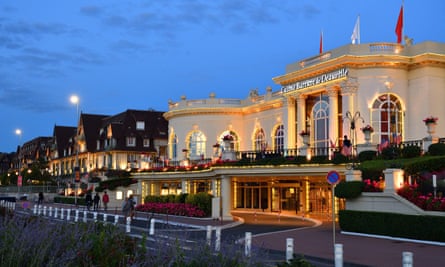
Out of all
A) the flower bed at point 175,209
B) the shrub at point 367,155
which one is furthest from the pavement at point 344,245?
the flower bed at point 175,209

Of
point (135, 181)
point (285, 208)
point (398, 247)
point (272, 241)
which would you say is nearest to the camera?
point (398, 247)

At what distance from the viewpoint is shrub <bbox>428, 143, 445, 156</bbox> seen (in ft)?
96.5

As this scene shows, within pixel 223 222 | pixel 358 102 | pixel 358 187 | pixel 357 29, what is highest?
pixel 357 29

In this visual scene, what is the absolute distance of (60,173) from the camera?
104 metres

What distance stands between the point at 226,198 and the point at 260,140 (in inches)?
657

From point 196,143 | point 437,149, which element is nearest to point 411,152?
point 437,149

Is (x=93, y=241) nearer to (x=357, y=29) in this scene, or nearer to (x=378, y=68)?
(x=378, y=68)

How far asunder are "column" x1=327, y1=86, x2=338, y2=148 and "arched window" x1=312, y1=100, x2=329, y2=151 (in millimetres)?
1139

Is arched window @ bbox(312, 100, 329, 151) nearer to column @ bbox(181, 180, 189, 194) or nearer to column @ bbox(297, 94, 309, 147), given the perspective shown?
column @ bbox(297, 94, 309, 147)

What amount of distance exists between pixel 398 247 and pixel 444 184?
4679 millimetres

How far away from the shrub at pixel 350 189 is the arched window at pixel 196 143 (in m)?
29.2

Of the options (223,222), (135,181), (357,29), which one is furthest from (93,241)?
(135,181)

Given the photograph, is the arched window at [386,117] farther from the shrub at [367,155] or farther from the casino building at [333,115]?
the shrub at [367,155]

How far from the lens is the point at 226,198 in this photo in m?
38.0
